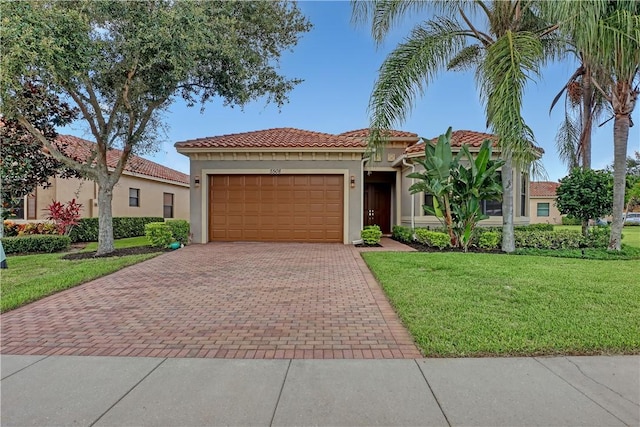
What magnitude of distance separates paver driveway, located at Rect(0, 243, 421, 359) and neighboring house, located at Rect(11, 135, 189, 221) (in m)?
8.66

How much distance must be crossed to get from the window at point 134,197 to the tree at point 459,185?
14988mm

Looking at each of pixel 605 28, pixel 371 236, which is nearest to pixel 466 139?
pixel 371 236

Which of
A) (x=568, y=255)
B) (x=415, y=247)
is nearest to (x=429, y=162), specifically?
(x=415, y=247)

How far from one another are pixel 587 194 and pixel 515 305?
28.9 feet

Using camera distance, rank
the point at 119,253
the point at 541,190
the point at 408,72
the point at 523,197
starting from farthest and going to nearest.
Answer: the point at 541,190 < the point at 523,197 < the point at 119,253 < the point at 408,72

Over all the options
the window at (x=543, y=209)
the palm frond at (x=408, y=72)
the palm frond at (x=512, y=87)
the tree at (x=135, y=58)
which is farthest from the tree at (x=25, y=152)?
the window at (x=543, y=209)

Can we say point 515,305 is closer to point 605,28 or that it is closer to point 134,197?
point 605,28

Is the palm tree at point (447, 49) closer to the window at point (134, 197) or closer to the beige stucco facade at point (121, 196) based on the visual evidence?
the beige stucco facade at point (121, 196)

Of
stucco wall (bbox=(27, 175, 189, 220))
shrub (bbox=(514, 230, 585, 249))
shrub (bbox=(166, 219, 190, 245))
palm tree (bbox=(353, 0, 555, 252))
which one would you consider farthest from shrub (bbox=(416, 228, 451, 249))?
stucco wall (bbox=(27, 175, 189, 220))

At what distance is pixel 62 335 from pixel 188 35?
23.2ft

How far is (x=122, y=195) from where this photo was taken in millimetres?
17500

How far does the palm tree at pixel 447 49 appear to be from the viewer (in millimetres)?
8219

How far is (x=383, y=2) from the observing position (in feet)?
30.0

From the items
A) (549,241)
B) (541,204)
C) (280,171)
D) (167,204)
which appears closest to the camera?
(549,241)
